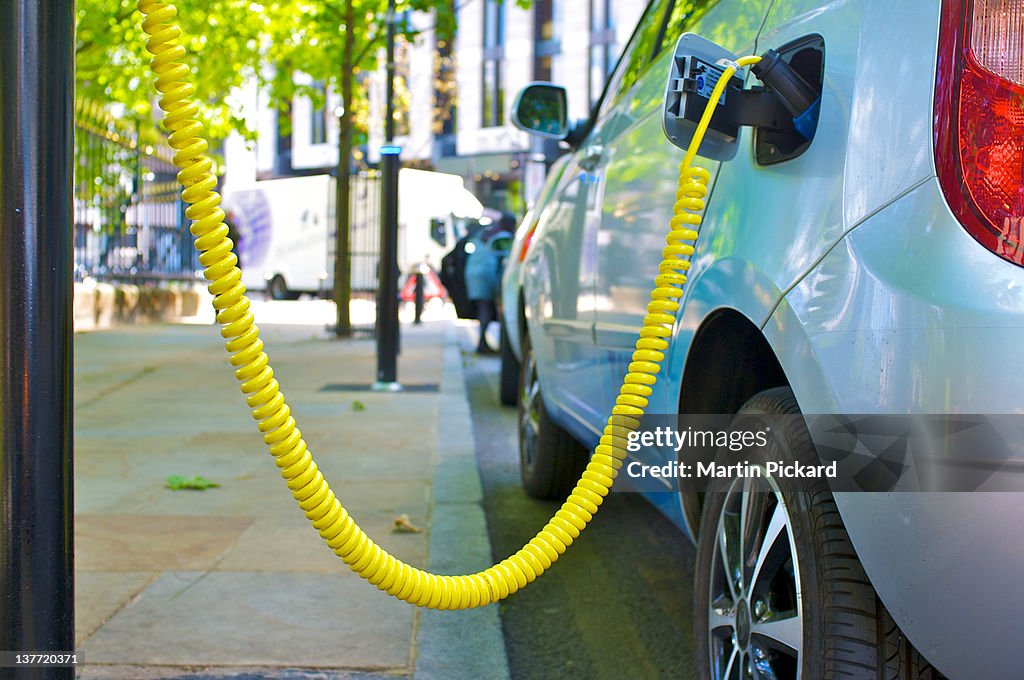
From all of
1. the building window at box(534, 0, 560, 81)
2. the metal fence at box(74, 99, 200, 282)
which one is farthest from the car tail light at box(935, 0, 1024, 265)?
the building window at box(534, 0, 560, 81)

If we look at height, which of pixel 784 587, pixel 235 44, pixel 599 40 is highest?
pixel 599 40

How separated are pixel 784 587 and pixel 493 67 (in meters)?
43.9

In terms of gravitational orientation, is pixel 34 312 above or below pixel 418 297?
above

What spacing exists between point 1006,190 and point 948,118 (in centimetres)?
13

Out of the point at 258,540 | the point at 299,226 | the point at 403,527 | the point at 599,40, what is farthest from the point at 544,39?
the point at 258,540

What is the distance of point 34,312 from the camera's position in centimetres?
184

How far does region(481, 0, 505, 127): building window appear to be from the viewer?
44.6 meters

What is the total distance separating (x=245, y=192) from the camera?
38.6m

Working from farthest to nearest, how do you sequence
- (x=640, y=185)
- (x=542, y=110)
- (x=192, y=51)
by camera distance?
1. (x=192, y=51)
2. (x=542, y=110)
3. (x=640, y=185)

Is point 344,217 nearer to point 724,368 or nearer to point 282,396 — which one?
point 724,368

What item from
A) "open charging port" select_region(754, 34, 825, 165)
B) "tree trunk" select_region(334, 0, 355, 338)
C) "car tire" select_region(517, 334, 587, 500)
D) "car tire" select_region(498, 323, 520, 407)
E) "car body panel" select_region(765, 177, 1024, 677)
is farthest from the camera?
"tree trunk" select_region(334, 0, 355, 338)

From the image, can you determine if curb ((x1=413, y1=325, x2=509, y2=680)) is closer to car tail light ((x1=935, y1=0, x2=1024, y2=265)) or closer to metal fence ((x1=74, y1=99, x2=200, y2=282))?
car tail light ((x1=935, y1=0, x2=1024, y2=265))

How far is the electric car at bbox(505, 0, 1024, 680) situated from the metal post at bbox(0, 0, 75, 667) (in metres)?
1.20

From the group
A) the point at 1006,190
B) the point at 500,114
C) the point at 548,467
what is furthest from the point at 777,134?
the point at 500,114
